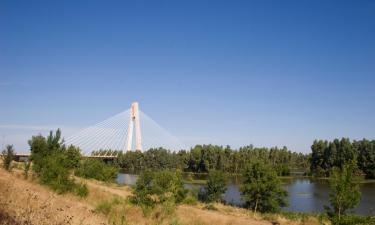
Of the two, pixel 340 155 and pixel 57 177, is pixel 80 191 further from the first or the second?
pixel 340 155

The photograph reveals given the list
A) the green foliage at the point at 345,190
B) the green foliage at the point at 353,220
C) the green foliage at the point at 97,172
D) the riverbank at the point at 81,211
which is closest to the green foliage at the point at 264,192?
the riverbank at the point at 81,211

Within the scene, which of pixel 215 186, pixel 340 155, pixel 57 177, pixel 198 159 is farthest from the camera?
pixel 198 159

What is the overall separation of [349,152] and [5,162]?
89574 mm

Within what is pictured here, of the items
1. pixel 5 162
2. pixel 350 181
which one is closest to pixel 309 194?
pixel 350 181

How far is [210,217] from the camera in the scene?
81.5 ft

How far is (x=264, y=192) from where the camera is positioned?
114ft

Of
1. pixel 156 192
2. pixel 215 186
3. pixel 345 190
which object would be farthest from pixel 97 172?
pixel 345 190

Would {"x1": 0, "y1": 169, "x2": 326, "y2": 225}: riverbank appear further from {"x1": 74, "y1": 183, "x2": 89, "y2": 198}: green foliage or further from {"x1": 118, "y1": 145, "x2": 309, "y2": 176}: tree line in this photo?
{"x1": 118, "y1": 145, "x2": 309, "y2": 176}: tree line

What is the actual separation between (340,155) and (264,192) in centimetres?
7511

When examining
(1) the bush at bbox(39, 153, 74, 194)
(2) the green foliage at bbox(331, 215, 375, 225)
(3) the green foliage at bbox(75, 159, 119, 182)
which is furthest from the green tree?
(2) the green foliage at bbox(331, 215, 375, 225)

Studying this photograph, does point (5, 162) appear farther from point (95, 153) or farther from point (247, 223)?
point (95, 153)

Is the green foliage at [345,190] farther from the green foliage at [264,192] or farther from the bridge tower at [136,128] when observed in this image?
the bridge tower at [136,128]

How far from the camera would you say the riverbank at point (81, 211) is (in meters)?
7.78

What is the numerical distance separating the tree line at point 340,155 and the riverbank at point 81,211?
7399cm
